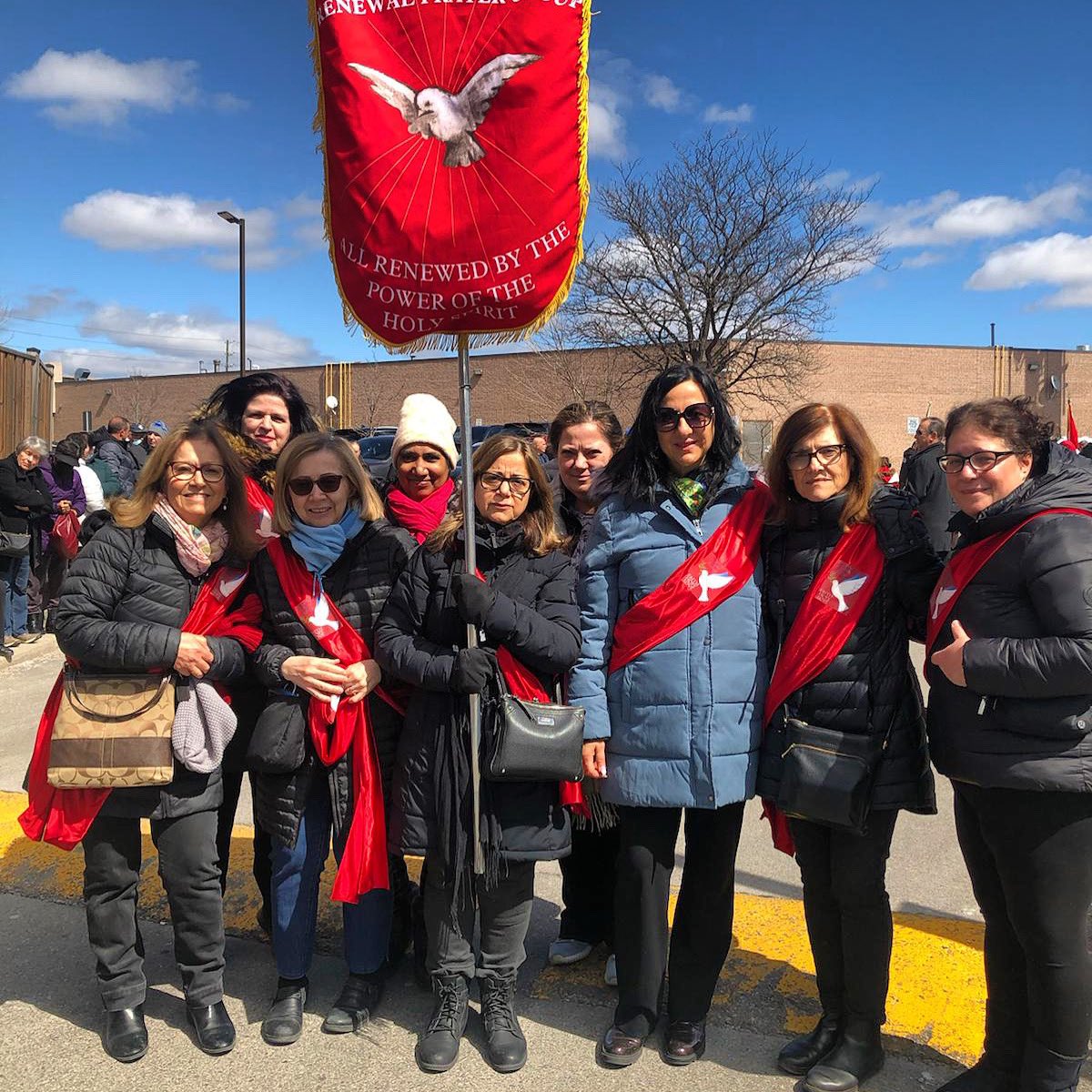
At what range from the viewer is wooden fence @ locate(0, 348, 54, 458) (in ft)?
39.1

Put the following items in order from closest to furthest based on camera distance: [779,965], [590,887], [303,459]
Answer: [303,459], [779,965], [590,887]

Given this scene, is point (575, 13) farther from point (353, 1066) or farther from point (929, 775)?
point (353, 1066)

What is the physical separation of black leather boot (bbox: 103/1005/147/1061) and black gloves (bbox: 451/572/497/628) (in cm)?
163

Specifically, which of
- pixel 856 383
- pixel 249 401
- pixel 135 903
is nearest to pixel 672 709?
pixel 135 903

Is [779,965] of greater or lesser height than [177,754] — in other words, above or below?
below

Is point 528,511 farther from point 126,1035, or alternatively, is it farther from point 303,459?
point 126,1035

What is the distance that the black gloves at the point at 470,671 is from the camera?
273 centimetres

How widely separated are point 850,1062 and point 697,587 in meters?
1.41

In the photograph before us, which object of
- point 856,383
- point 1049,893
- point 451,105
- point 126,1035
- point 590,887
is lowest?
point 126,1035

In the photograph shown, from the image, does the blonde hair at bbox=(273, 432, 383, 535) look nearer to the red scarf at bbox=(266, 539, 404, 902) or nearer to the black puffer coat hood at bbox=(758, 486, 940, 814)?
the red scarf at bbox=(266, 539, 404, 902)

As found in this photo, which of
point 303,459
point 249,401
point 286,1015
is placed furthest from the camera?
point 249,401

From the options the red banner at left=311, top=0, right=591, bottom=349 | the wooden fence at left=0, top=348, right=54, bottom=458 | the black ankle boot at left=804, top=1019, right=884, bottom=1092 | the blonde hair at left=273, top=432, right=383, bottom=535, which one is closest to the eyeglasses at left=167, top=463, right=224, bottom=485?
the blonde hair at left=273, top=432, right=383, bottom=535

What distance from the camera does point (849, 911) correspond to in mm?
2639

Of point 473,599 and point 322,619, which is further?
point 322,619
